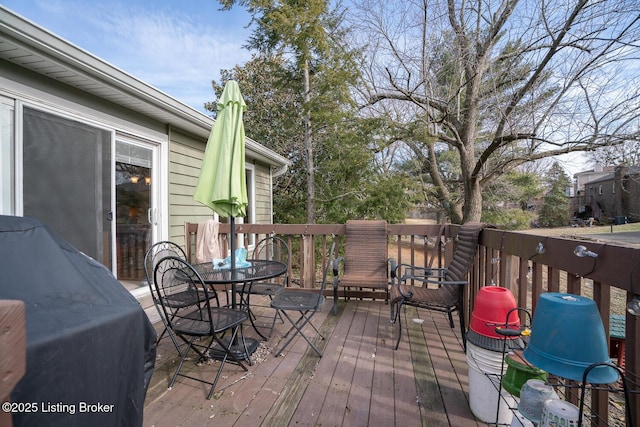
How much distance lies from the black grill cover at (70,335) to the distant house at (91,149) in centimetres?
179

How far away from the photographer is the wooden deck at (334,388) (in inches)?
69.5

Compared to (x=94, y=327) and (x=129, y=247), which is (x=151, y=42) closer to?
(x=129, y=247)

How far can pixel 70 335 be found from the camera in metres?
0.87

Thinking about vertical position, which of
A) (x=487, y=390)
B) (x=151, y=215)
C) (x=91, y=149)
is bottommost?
(x=487, y=390)

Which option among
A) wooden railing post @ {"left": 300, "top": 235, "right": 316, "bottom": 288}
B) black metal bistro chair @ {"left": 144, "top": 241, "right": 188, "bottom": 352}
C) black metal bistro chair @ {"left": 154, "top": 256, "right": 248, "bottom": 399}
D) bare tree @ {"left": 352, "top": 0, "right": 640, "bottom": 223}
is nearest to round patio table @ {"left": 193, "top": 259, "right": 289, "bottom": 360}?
black metal bistro chair @ {"left": 154, "top": 256, "right": 248, "bottom": 399}

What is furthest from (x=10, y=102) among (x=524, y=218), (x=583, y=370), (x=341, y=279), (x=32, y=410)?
(x=524, y=218)

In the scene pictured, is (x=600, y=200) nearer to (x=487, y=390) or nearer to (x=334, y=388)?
(x=487, y=390)

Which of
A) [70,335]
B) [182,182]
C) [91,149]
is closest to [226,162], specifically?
[91,149]

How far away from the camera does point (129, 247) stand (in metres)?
3.75

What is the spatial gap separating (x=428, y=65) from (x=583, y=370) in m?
6.77

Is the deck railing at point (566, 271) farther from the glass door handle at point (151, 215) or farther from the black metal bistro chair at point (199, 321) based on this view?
the glass door handle at point (151, 215)

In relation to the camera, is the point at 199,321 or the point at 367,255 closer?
the point at 199,321

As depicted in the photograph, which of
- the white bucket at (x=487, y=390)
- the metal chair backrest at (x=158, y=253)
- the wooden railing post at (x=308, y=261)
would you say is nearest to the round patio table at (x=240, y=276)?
the metal chair backrest at (x=158, y=253)

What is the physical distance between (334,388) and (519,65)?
691 centimetres
